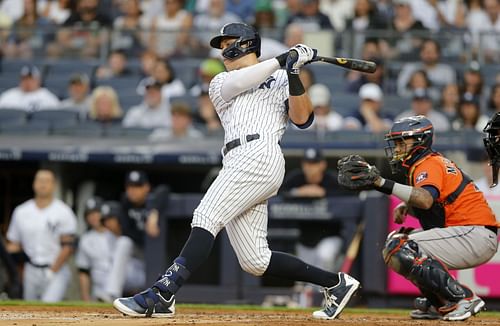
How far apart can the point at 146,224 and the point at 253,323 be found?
440 centimetres

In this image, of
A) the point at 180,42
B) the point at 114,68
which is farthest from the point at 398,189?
the point at 114,68

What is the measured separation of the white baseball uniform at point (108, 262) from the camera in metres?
9.45

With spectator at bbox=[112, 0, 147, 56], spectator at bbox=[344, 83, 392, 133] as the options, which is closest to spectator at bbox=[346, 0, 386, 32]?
spectator at bbox=[344, 83, 392, 133]

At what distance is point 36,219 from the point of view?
966 cm

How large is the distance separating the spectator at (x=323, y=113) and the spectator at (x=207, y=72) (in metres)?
1.03

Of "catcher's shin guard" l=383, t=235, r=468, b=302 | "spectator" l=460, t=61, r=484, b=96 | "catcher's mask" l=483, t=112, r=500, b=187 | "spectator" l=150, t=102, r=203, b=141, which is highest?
"spectator" l=460, t=61, r=484, b=96

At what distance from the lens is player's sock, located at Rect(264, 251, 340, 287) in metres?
5.67

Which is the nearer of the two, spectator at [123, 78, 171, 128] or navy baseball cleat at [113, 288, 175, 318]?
navy baseball cleat at [113, 288, 175, 318]

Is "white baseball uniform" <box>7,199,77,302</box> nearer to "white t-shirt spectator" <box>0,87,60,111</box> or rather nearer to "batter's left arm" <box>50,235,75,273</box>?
"batter's left arm" <box>50,235,75,273</box>

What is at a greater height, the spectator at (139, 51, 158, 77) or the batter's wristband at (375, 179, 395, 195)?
the spectator at (139, 51, 158, 77)

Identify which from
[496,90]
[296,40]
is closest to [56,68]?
[296,40]

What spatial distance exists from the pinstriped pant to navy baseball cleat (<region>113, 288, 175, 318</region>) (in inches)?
16.3

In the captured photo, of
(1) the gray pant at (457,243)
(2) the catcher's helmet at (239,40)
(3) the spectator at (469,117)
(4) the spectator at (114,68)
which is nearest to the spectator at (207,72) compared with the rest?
(4) the spectator at (114,68)

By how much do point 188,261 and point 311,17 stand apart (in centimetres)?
694
